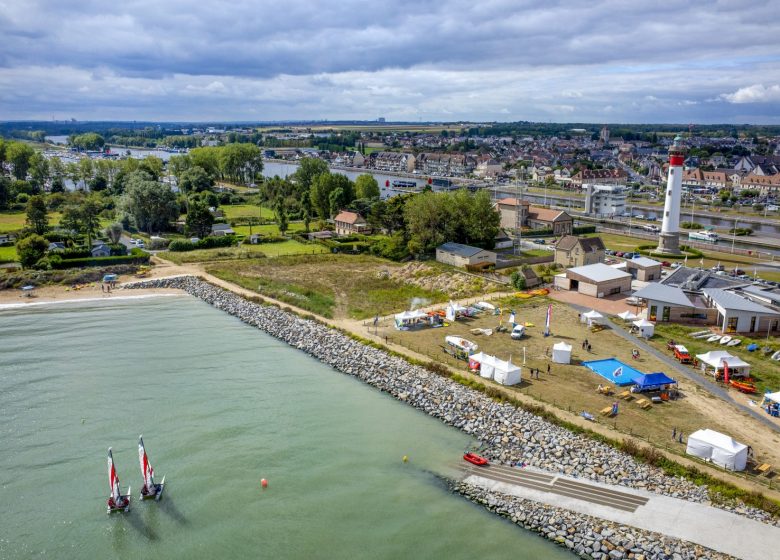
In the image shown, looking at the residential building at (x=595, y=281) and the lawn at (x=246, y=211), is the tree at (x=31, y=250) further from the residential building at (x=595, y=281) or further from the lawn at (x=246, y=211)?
the residential building at (x=595, y=281)

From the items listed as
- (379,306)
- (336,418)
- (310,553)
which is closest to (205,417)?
(336,418)

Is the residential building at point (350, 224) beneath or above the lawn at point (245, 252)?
above

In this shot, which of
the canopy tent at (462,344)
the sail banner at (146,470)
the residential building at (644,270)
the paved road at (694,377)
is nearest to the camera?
the sail banner at (146,470)

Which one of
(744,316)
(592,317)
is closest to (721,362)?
(744,316)

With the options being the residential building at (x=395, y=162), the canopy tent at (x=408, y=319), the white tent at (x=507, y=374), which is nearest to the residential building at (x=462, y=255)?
the canopy tent at (x=408, y=319)

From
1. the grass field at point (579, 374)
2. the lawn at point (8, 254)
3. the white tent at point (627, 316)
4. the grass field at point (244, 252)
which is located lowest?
the grass field at point (579, 374)

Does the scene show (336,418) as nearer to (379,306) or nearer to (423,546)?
(423,546)
